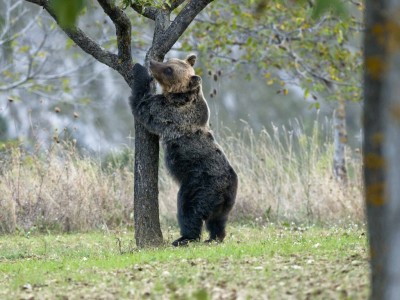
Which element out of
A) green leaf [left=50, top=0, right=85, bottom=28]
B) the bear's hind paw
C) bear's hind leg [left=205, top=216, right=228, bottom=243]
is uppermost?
green leaf [left=50, top=0, right=85, bottom=28]

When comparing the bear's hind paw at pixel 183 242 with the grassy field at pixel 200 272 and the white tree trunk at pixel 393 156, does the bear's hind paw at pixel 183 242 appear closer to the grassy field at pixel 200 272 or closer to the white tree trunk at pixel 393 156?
the grassy field at pixel 200 272

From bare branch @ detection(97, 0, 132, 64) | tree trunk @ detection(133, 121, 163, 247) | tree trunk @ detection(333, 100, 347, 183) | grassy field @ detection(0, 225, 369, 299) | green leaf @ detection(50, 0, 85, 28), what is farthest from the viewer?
tree trunk @ detection(333, 100, 347, 183)

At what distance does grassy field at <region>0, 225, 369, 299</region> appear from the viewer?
5.91 metres

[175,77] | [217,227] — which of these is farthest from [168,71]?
[217,227]

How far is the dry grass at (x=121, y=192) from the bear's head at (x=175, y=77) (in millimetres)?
3466

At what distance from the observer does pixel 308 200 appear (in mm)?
13734

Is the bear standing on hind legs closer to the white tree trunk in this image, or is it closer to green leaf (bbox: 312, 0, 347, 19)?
green leaf (bbox: 312, 0, 347, 19)

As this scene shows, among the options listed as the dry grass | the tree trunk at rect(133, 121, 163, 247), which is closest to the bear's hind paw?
the tree trunk at rect(133, 121, 163, 247)

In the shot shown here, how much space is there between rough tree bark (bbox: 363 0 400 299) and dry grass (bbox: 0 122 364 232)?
9.60 m

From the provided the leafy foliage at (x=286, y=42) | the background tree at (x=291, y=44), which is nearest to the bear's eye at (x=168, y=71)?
the leafy foliage at (x=286, y=42)

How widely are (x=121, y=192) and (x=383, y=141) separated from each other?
10.9 metres

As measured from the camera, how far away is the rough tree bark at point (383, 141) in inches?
153

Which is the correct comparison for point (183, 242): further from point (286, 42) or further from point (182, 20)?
point (286, 42)

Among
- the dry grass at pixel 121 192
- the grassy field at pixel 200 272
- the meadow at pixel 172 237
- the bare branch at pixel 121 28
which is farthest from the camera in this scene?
the dry grass at pixel 121 192
